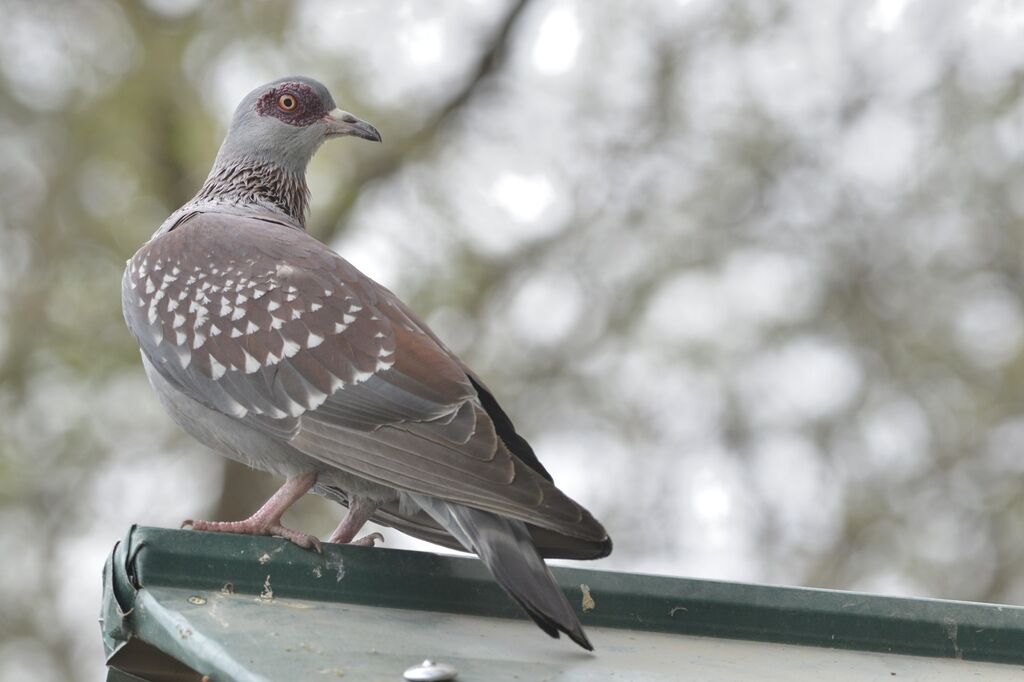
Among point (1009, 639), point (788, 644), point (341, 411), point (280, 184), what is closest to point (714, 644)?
point (788, 644)

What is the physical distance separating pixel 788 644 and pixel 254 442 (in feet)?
5.19

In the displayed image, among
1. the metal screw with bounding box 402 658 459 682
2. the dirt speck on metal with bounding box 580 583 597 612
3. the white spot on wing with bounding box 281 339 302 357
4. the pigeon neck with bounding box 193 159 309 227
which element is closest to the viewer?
the metal screw with bounding box 402 658 459 682

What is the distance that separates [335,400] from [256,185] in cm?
171

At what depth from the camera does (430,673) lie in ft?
9.47

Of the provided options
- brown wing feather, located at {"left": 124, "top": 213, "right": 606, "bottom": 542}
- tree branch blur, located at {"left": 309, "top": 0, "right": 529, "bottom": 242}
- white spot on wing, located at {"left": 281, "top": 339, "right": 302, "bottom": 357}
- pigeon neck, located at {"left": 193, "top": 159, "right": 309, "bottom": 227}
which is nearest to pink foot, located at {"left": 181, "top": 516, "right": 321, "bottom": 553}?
brown wing feather, located at {"left": 124, "top": 213, "right": 606, "bottom": 542}

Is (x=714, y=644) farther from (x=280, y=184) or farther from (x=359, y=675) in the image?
(x=280, y=184)

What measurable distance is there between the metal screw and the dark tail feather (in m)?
0.35

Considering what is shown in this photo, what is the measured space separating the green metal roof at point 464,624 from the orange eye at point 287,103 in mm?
2360

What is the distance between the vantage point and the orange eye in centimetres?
554

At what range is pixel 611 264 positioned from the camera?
1415cm

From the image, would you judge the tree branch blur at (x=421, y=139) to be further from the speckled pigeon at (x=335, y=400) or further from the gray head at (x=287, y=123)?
the speckled pigeon at (x=335, y=400)

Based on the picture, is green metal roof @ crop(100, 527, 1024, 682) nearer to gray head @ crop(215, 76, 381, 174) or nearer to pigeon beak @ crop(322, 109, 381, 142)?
pigeon beak @ crop(322, 109, 381, 142)

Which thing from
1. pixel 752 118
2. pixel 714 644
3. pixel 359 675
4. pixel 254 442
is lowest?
pixel 359 675

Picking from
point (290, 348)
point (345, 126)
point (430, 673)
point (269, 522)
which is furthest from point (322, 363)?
point (345, 126)
